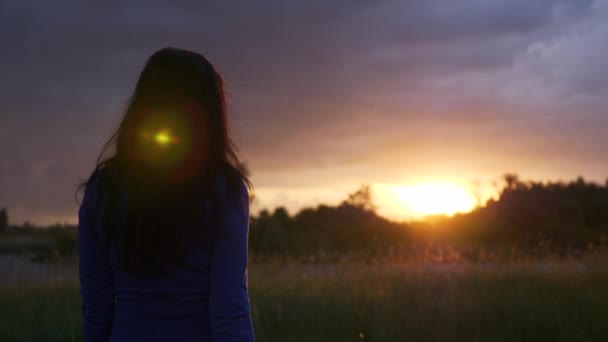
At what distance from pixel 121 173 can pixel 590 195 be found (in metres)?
40.9

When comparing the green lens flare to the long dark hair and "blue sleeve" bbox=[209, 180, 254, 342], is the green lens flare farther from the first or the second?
"blue sleeve" bbox=[209, 180, 254, 342]

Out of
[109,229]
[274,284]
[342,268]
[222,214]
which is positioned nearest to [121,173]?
[109,229]

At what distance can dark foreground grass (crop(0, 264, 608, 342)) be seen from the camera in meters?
7.14

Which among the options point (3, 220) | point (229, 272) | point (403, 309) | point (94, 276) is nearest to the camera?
point (229, 272)

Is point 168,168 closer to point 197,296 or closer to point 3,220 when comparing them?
point 197,296

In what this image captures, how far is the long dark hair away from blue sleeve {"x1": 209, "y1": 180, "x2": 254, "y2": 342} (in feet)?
0.11

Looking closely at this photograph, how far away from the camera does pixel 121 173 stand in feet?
7.09

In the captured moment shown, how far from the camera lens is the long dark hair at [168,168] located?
81.9 inches

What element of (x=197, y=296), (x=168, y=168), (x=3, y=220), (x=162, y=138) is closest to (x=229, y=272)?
(x=197, y=296)

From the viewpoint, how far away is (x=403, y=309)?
8.05 meters

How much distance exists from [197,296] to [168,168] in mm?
409

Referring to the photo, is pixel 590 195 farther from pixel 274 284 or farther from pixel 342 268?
pixel 274 284

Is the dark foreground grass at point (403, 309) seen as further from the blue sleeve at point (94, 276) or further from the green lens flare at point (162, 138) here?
the green lens flare at point (162, 138)

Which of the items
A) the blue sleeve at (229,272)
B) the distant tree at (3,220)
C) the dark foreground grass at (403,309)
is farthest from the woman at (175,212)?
the distant tree at (3,220)
